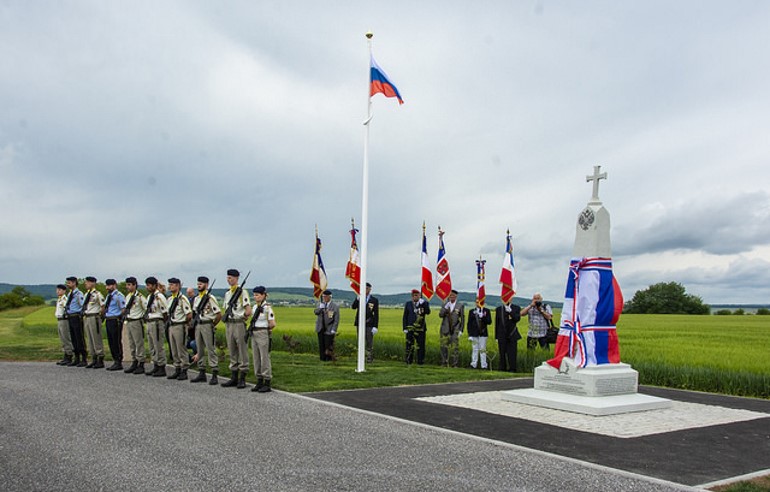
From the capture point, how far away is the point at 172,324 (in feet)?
42.3

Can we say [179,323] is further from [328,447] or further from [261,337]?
[328,447]

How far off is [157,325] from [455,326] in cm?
733

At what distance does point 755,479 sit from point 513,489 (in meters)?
2.35

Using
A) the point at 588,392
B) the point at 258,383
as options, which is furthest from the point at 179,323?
the point at 588,392

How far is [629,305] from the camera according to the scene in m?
73.7

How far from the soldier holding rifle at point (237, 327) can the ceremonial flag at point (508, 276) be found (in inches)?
271

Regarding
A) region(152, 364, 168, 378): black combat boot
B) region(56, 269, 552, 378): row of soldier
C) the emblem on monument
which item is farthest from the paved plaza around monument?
the emblem on monument

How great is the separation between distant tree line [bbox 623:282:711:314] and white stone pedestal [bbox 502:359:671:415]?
197 feet

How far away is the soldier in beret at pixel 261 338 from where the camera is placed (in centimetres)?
1081

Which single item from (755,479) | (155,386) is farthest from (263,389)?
(755,479)

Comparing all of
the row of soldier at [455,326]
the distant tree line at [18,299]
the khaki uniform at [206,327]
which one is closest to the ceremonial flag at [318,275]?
the row of soldier at [455,326]

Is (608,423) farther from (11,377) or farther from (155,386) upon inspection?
(11,377)

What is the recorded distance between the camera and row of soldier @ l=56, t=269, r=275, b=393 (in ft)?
36.6

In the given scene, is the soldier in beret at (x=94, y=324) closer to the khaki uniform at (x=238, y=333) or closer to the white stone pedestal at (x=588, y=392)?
the khaki uniform at (x=238, y=333)
